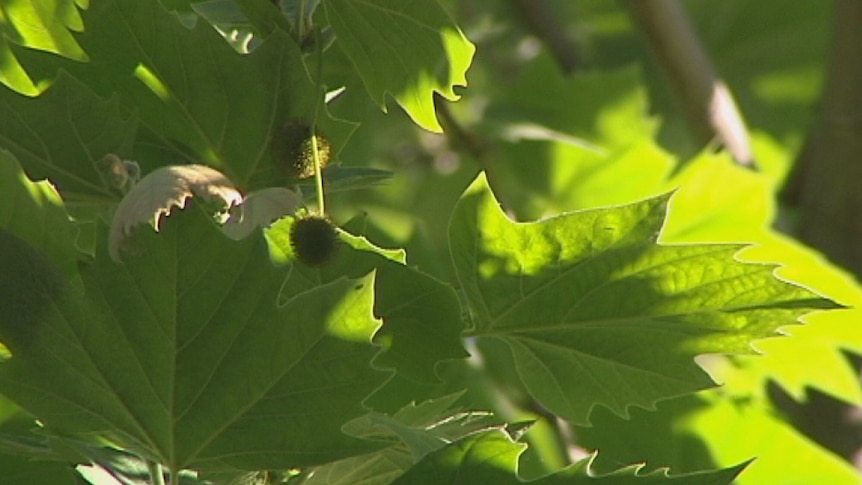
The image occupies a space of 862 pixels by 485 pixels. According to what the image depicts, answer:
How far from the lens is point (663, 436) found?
0.91 metres

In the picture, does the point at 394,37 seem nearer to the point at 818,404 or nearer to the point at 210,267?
the point at 210,267

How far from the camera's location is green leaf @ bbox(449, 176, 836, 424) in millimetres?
578

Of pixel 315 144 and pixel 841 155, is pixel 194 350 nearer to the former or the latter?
pixel 315 144

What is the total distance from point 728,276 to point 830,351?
0.59 metres

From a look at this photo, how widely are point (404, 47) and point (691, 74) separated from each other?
Result: 86cm

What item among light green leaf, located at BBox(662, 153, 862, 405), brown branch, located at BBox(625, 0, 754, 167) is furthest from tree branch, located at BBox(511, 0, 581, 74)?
light green leaf, located at BBox(662, 153, 862, 405)

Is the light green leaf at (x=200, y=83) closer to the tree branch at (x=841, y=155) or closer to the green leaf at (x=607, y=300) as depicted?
the green leaf at (x=607, y=300)

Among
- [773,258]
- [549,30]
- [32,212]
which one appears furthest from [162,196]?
[549,30]

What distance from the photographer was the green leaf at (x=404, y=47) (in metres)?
0.58

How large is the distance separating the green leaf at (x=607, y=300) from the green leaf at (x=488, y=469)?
0.36 ft

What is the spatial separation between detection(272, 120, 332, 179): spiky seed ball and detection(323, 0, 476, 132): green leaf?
0.11ft

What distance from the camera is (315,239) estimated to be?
1.73ft

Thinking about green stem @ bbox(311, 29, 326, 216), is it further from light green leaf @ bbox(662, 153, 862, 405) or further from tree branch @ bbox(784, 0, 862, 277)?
tree branch @ bbox(784, 0, 862, 277)

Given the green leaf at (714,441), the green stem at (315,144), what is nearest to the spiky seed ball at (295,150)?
the green stem at (315,144)
